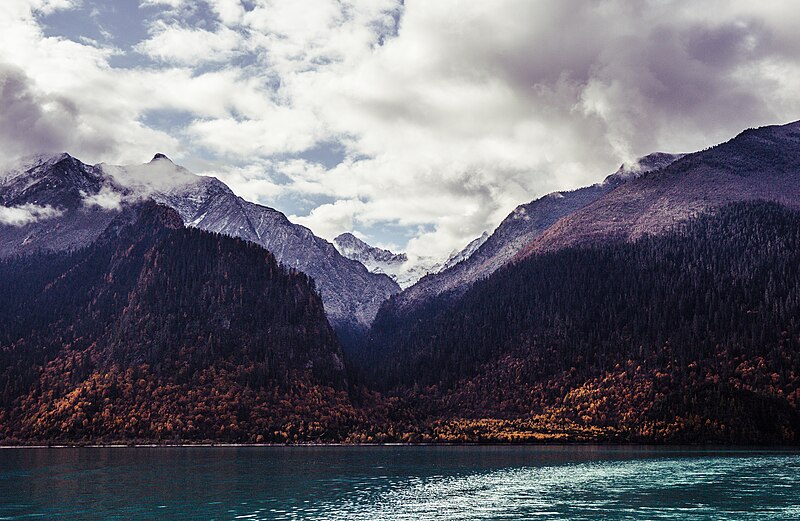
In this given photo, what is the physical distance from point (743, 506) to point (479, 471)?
82366mm

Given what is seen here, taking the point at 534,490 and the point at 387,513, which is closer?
the point at 387,513

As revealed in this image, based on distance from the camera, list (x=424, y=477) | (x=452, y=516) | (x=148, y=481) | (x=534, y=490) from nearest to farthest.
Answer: (x=452, y=516), (x=534, y=490), (x=148, y=481), (x=424, y=477)

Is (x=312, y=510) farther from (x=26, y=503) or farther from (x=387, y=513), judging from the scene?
(x=26, y=503)

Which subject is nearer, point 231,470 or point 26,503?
point 26,503

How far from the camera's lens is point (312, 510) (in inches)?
4793

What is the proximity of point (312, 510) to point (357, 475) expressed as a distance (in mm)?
63913

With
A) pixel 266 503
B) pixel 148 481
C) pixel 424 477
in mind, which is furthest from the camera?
pixel 424 477

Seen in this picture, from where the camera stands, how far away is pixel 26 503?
427ft

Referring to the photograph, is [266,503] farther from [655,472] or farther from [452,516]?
[655,472]

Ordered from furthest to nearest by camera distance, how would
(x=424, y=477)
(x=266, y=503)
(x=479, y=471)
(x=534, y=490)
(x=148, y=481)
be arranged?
1. (x=479, y=471)
2. (x=424, y=477)
3. (x=148, y=481)
4. (x=534, y=490)
5. (x=266, y=503)

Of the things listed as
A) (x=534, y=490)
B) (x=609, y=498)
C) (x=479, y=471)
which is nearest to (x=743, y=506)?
(x=609, y=498)

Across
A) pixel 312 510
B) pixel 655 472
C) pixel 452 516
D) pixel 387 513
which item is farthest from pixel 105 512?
pixel 655 472

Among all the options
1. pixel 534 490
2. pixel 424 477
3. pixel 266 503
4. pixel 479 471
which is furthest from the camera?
pixel 479 471

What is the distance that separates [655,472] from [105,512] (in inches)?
4496
